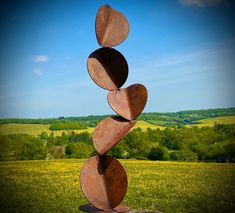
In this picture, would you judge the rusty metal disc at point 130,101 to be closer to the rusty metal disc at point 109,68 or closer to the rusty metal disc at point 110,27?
the rusty metal disc at point 109,68

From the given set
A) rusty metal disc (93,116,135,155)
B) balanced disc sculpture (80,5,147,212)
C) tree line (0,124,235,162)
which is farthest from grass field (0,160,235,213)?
rusty metal disc (93,116,135,155)

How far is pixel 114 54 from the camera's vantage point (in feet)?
33.7

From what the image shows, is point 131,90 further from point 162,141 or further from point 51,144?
point 51,144

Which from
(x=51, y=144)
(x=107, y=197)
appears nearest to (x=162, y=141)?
(x=51, y=144)

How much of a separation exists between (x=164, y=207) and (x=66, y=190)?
5.43m

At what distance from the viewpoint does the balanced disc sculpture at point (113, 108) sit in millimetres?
9875

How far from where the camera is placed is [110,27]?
10234 millimetres

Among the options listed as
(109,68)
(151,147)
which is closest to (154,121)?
(151,147)

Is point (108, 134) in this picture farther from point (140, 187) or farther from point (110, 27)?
point (140, 187)

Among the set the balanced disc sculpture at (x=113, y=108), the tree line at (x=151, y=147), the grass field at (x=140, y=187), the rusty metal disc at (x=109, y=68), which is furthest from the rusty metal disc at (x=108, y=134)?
the tree line at (x=151, y=147)

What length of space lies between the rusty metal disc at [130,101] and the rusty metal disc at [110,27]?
137 cm

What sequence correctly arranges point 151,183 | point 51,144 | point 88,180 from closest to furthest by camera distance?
point 88,180 < point 151,183 < point 51,144

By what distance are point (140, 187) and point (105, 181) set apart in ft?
22.6

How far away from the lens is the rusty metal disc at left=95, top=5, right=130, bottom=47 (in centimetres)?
1003
